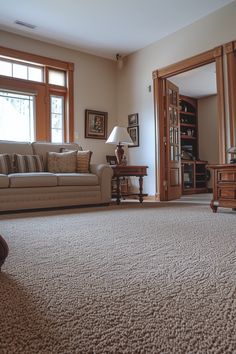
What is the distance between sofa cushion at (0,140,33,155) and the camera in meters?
4.13

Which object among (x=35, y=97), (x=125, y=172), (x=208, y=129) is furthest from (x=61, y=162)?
(x=208, y=129)

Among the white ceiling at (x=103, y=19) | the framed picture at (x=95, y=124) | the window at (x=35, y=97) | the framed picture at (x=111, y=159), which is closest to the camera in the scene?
the white ceiling at (x=103, y=19)

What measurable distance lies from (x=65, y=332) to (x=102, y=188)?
340 cm

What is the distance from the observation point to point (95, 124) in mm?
5773

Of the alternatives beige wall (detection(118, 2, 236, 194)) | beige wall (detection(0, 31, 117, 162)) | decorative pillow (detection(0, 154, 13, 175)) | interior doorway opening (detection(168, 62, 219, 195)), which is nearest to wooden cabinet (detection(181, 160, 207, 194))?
interior doorway opening (detection(168, 62, 219, 195))

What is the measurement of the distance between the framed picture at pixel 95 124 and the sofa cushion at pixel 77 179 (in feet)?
5.78

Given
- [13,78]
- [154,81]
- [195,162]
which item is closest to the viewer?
[13,78]

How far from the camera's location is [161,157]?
17.1 ft

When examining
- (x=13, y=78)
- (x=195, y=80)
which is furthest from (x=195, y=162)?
(x=13, y=78)

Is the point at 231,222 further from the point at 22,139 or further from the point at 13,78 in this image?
the point at 13,78

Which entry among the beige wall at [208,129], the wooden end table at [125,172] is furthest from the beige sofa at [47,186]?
the beige wall at [208,129]

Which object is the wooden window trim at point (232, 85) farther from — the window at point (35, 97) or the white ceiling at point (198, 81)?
the window at point (35, 97)

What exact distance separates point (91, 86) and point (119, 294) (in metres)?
5.20

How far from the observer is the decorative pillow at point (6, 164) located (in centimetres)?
379
